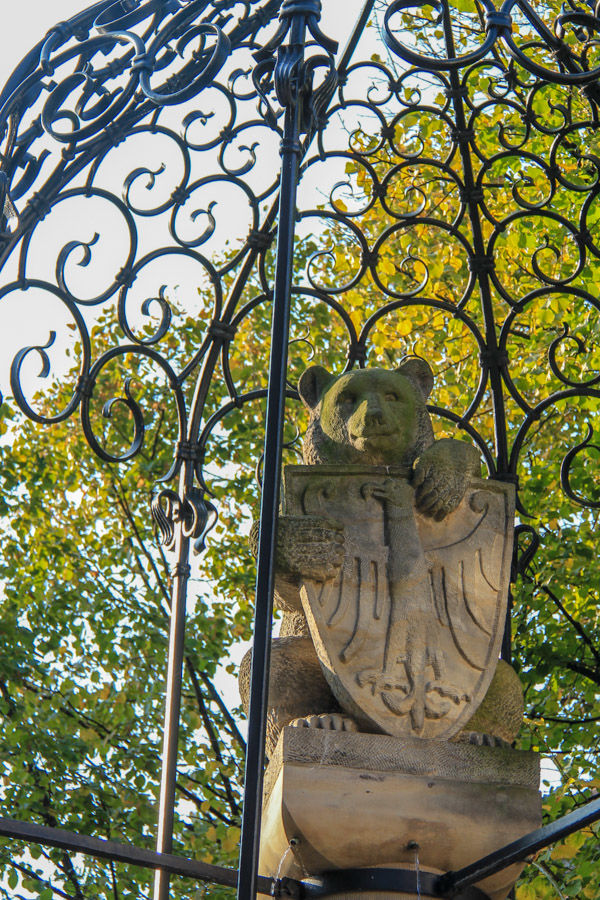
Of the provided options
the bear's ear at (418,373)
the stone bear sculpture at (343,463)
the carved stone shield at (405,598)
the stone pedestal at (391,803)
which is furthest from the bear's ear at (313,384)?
the stone pedestal at (391,803)

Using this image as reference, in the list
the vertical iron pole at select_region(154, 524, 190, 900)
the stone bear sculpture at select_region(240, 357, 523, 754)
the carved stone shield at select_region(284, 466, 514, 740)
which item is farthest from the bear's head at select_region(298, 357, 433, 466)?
the vertical iron pole at select_region(154, 524, 190, 900)

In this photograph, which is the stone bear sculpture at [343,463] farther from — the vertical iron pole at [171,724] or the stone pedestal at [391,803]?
the vertical iron pole at [171,724]

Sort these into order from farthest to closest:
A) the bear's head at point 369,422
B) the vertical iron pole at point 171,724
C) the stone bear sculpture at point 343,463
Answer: the vertical iron pole at point 171,724, the bear's head at point 369,422, the stone bear sculpture at point 343,463

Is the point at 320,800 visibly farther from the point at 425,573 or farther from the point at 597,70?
the point at 597,70

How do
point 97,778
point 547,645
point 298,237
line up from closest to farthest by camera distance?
point 547,645 < point 97,778 < point 298,237

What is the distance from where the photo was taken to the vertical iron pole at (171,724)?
5.62m

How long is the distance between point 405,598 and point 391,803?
0.71m

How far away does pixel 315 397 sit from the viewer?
18.6ft

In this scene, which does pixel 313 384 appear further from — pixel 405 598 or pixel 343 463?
pixel 405 598

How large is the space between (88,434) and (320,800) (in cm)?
258

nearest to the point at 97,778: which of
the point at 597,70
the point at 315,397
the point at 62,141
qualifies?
the point at 315,397

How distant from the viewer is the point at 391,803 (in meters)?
4.43

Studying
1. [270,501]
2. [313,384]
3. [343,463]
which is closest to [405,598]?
[343,463]

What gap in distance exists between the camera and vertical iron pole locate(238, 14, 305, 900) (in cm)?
370
